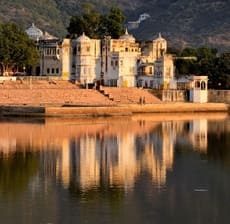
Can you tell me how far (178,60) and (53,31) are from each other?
1677 inches

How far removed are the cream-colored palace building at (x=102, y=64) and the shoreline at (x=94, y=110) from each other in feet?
15.5

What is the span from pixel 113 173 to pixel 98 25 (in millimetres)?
39410

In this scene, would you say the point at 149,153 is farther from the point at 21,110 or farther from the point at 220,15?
the point at 220,15

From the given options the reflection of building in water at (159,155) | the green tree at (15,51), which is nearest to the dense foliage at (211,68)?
the green tree at (15,51)

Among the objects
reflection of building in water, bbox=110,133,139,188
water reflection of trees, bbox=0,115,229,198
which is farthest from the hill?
reflection of building in water, bbox=110,133,139,188

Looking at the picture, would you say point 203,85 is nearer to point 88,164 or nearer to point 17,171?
point 88,164

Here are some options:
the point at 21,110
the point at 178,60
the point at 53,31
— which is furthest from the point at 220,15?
the point at 21,110

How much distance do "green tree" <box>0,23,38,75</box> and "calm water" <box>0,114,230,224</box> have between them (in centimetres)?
1567

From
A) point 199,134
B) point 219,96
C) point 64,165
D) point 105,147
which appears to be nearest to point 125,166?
point 64,165

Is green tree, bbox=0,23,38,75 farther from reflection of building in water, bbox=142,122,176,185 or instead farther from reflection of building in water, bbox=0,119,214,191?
reflection of building in water, bbox=142,122,176,185

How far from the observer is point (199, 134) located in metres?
45.5

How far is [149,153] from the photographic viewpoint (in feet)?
123

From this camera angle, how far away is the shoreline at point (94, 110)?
5378 cm

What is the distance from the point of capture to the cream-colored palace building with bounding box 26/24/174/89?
217 feet
